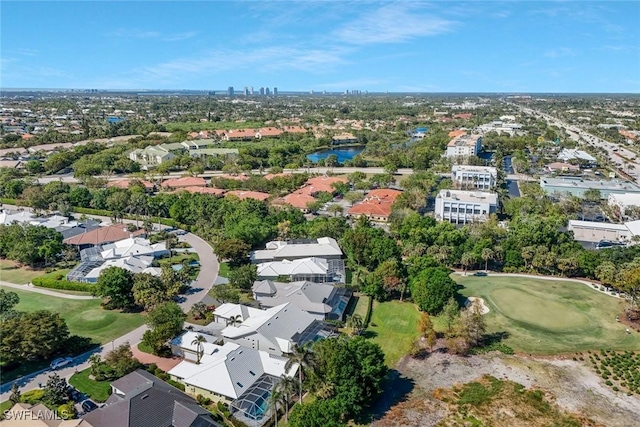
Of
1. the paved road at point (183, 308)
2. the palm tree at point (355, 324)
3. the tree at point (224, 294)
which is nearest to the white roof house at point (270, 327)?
the tree at point (224, 294)

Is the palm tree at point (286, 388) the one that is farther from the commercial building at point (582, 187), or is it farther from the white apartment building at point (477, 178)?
the white apartment building at point (477, 178)

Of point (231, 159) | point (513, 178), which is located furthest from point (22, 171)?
point (513, 178)

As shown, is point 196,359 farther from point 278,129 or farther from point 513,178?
point 278,129

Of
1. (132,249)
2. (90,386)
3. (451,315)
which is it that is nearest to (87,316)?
(90,386)

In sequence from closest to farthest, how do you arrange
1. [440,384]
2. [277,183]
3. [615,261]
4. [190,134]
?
1. [440,384]
2. [615,261]
3. [277,183]
4. [190,134]

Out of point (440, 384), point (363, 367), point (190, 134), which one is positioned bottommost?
point (440, 384)

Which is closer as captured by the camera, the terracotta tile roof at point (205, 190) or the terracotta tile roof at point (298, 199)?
the terracotta tile roof at point (298, 199)

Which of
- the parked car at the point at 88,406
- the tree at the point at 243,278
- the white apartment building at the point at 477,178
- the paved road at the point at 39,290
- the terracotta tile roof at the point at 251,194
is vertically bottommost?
the parked car at the point at 88,406
